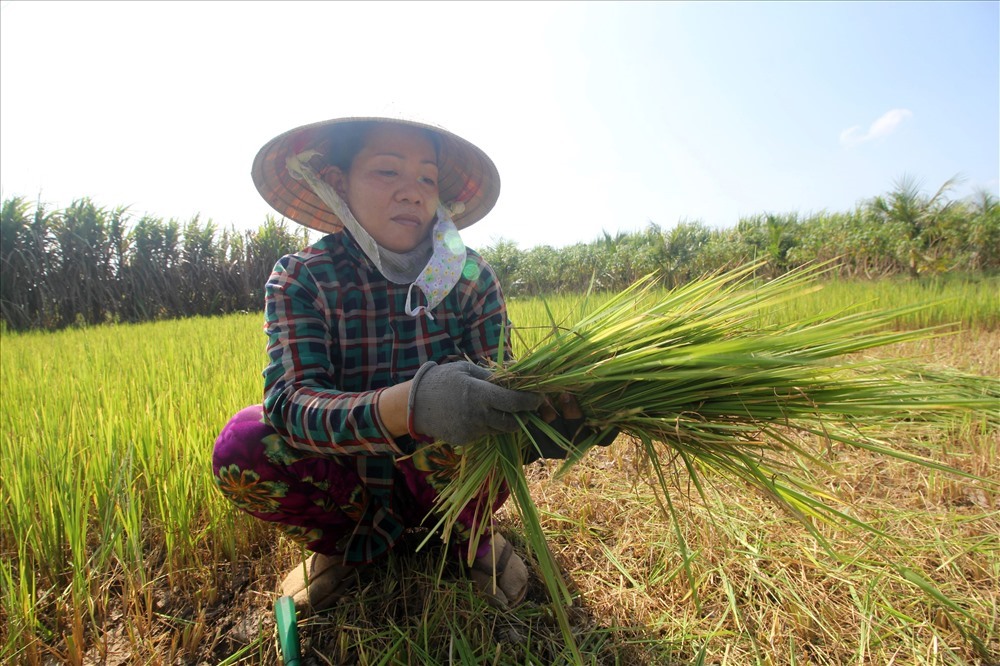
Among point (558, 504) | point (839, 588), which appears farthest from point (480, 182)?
point (839, 588)

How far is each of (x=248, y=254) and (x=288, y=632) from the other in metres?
11.8

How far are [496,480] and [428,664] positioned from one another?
0.39 meters

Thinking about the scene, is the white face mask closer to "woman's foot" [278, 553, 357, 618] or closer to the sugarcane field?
the sugarcane field

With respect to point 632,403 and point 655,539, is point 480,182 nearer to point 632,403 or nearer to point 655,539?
point 632,403

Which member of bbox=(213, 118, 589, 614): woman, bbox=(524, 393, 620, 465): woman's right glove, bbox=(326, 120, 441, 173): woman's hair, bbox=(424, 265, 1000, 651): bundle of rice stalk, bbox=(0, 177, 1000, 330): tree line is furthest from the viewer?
bbox=(0, 177, 1000, 330): tree line

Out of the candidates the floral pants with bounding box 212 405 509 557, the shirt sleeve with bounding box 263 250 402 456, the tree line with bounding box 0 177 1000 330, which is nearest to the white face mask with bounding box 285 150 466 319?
the shirt sleeve with bounding box 263 250 402 456

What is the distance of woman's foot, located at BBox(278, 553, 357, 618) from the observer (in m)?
1.19

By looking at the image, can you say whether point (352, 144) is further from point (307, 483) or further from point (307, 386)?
point (307, 483)

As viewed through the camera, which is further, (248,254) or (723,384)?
(248,254)

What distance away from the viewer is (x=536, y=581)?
1.31 meters

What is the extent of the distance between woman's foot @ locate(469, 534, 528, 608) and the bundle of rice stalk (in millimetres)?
383

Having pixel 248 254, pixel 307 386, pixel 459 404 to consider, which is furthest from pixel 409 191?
pixel 248 254

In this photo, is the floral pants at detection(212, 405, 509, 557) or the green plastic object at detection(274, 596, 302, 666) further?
the floral pants at detection(212, 405, 509, 557)

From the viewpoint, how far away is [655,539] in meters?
1.40
